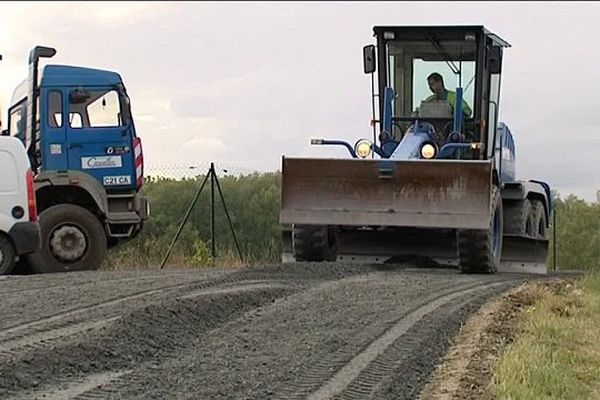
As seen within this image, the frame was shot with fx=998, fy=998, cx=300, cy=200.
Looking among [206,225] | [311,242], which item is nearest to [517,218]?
[311,242]

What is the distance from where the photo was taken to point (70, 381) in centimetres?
604

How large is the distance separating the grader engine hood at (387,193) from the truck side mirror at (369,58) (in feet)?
5.86

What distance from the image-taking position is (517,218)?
14.1 metres

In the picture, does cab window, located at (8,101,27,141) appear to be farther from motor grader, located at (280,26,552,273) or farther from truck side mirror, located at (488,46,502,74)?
truck side mirror, located at (488,46,502,74)

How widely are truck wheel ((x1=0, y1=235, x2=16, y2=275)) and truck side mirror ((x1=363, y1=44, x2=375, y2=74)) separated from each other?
5399 millimetres

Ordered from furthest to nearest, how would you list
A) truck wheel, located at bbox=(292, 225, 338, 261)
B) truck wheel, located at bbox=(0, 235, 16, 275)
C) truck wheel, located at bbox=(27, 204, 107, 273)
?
truck wheel, located at bbox=(27, 204, 107, 273) < truck wheel, located at bbox=(0, 235, 16, 275) < truck wheel, located at bbox=(292, 225, 338, 261)

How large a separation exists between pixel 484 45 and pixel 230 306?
6.49 metres

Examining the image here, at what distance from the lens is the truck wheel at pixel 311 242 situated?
1273cm

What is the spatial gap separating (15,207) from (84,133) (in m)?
1.94

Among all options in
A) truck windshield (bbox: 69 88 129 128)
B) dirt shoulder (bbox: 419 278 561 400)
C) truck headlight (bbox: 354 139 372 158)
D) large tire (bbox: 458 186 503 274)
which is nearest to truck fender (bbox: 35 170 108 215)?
truck windshield (bbox: 69 88 129 128)

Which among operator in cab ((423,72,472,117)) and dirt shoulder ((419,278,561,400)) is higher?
operator in cab ((423,72,472,117))

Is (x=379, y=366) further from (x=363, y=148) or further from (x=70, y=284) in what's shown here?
(x=363, y=148)

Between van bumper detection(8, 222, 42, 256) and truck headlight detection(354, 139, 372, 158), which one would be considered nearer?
truck headlight detection(354, 139, 372, 158)

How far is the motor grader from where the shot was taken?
39.3ft
